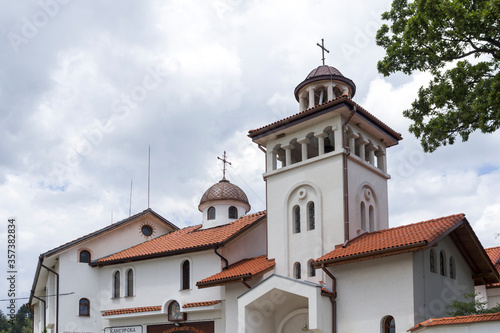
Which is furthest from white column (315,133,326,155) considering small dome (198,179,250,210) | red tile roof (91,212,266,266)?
small dome (198,179,250,210)

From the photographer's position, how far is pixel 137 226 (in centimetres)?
3138

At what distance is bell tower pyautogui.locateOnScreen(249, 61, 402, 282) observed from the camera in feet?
70.3

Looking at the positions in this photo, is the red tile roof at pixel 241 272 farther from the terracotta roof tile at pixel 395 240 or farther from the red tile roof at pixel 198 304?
the terracotta roof tile at pixel 395 240

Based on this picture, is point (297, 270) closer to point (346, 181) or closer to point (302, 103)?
point (346, 181)

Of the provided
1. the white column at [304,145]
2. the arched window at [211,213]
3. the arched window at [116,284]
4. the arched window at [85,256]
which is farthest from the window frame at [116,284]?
the white column at [304,145]

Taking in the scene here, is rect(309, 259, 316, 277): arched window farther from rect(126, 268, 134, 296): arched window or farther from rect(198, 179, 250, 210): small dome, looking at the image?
rect(126, 268, 134, 296): arched window

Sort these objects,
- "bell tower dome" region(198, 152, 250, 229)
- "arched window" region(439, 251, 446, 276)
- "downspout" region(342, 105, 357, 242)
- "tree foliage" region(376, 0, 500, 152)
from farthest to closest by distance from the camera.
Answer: "bell tower dome" region(198, 152, 250, 229) → "downspout" region(342, 105, 357, 242) → "arched window" region(439, 251, 446, 276) → "tree foliage" region(376, 0, 500, 152)

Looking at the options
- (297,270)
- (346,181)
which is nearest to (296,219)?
(297,270)

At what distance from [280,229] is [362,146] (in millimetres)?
4466

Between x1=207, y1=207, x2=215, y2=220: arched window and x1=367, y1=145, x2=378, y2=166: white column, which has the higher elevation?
x1=367, y1=145, x2=378, y2=166: white column

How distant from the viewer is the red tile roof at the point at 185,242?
2523 centimetres

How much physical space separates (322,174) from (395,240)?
14.2ft

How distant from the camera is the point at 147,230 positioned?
31.7 metres

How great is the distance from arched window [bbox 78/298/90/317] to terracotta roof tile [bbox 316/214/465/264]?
13.6 m
